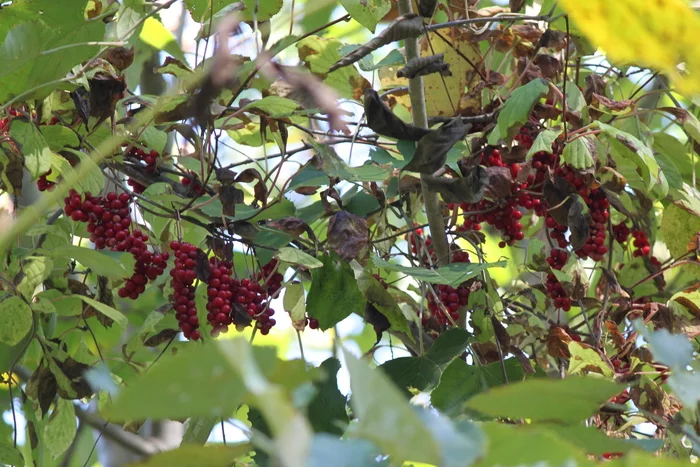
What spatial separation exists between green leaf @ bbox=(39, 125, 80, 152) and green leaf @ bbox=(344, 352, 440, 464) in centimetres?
99

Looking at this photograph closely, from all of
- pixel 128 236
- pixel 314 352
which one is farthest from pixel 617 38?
pixel 314 352

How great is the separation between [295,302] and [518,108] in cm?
40

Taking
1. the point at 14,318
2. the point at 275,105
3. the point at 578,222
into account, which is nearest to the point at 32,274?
the point at 14,318

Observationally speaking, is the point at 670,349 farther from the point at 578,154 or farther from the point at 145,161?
the point at 145,161

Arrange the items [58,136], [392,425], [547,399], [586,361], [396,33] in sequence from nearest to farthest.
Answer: [392,425]
[547,399]
[396,33]
[586,361]
[58,136]

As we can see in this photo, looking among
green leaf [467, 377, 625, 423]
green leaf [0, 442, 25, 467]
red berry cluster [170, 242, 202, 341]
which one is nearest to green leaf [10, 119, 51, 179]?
Answer: red berry cluster [170, 242, 202, 341]

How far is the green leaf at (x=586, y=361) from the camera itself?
1064mm

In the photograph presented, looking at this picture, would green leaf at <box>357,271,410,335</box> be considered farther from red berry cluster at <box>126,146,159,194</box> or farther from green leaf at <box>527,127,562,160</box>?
red berry cluster at <box>126,146,159,194</box>

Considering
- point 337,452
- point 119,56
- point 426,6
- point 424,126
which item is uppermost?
point 119,56

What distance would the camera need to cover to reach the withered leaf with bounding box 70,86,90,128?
1119 millimetres

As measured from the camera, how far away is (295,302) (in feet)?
3.77

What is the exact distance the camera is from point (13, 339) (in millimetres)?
1111

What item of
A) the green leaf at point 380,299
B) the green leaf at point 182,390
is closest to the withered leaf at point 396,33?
the green leaf at point 380,299

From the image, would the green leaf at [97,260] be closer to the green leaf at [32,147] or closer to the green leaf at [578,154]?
the green leaf at [32,147]
